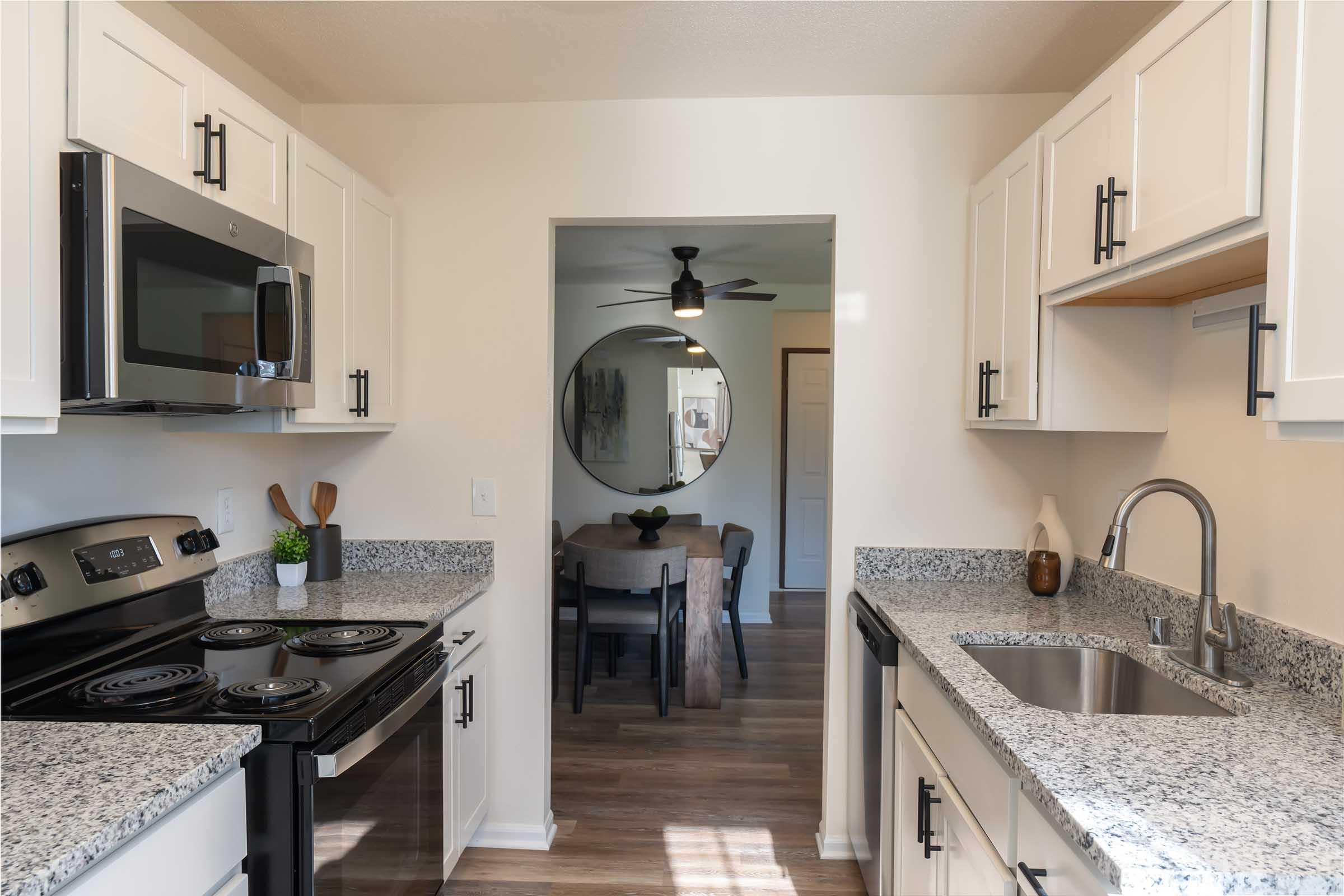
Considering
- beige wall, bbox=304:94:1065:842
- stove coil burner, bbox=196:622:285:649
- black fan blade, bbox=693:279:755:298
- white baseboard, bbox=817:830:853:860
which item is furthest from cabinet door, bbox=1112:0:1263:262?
black fan blade, bbox=693:279:755:298

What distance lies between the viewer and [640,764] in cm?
326

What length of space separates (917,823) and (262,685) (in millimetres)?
1445

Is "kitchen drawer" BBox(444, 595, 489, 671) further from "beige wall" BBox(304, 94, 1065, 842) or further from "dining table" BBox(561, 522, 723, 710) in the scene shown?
"dining table" BBox(561, 522, 723, 710)

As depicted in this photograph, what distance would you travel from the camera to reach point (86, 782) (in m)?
1.11

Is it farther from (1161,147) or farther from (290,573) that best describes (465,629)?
(1161,147)

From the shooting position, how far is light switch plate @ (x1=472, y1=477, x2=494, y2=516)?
2.66 meters

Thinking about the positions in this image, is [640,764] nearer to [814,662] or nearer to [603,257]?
[814,662]

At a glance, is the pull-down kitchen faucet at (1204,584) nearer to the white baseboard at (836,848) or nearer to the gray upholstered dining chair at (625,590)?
the white baseboard at (836,848)

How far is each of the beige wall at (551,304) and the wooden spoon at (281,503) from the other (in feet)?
0.69

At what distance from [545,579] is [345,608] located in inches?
26.9

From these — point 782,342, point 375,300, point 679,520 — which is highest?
point 782,342

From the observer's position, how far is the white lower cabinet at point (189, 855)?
1021 mm

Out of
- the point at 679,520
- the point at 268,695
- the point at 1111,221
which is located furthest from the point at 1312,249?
the point at 679,520

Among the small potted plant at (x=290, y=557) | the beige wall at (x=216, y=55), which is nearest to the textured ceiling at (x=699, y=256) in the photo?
the beige wall at (x=216, y=55)
